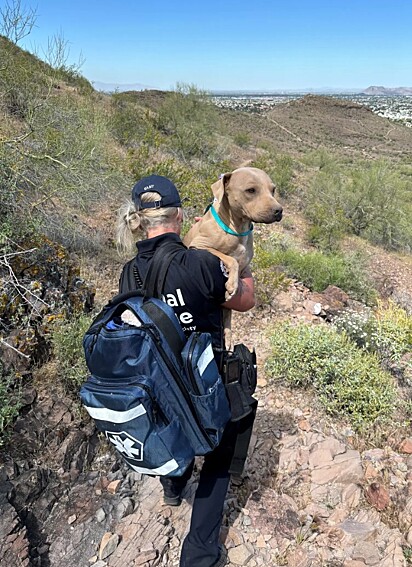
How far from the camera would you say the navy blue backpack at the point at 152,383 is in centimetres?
167

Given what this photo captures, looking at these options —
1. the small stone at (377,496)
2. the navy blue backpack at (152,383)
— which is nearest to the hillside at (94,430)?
the small stone at (377,496)

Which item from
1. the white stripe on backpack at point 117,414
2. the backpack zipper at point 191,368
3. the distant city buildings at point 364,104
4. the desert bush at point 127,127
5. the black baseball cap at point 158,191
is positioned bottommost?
the white stripe on backpack at point 117,414

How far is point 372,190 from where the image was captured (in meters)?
13.9

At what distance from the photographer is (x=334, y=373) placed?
4066 mm

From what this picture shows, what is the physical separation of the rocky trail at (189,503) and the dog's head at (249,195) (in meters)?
1.87

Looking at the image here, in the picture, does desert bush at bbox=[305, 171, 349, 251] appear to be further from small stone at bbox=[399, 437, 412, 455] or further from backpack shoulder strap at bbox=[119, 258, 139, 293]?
backpack shoulder strap at bbox=[119, 258, 139, 293]

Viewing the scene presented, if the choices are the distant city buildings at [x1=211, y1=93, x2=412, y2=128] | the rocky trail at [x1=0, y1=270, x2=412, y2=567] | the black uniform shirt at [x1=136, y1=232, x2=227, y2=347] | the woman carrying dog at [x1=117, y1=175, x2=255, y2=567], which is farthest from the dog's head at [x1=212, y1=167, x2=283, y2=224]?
the distant city buildings at [x1=211, y1=93, x2=412, y2=128]

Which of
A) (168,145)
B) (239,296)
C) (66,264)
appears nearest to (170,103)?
(168,145)

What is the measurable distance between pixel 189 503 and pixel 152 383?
1.56 m

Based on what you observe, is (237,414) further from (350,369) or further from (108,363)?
(350,369)

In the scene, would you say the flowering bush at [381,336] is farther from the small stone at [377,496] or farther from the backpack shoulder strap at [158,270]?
the backpack shoulder strap at [158,270]

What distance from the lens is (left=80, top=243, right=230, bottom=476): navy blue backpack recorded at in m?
1.67

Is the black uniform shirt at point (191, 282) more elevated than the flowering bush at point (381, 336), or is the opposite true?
the black uniform shirt at point (191, 282)

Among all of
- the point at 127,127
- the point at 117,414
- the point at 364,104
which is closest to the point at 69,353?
the point at 117,414
